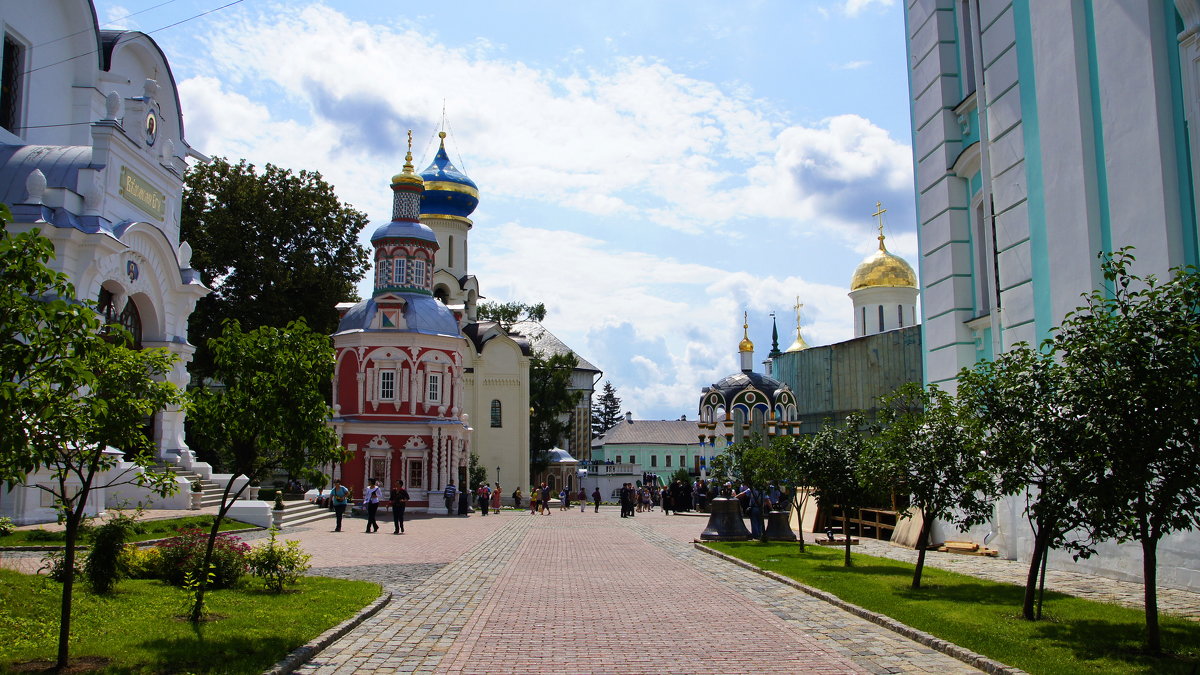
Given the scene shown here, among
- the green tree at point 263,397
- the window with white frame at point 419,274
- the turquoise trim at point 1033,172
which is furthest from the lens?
the window with white frame at point 419,274

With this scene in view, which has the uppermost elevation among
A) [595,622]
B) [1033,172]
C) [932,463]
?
[1033,172]

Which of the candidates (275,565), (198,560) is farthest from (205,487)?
(275,565)

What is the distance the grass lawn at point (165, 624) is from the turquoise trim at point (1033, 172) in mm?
11516

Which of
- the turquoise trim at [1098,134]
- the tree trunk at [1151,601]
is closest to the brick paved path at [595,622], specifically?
the tree trunk at [1151,601]

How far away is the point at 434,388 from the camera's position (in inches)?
1736

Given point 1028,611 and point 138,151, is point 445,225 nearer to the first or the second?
point 138,151

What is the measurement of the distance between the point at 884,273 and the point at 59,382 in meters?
51.7

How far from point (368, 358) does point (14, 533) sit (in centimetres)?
2623

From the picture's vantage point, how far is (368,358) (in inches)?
1689

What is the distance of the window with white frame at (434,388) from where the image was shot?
Result: 43750 millimetres

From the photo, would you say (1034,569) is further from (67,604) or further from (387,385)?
(387,385)

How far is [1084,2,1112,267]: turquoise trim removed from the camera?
46.3 ft

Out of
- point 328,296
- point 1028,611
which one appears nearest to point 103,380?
point 1028,611

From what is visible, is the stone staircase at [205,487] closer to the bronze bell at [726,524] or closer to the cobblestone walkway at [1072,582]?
the bronze bell at [726,524]
